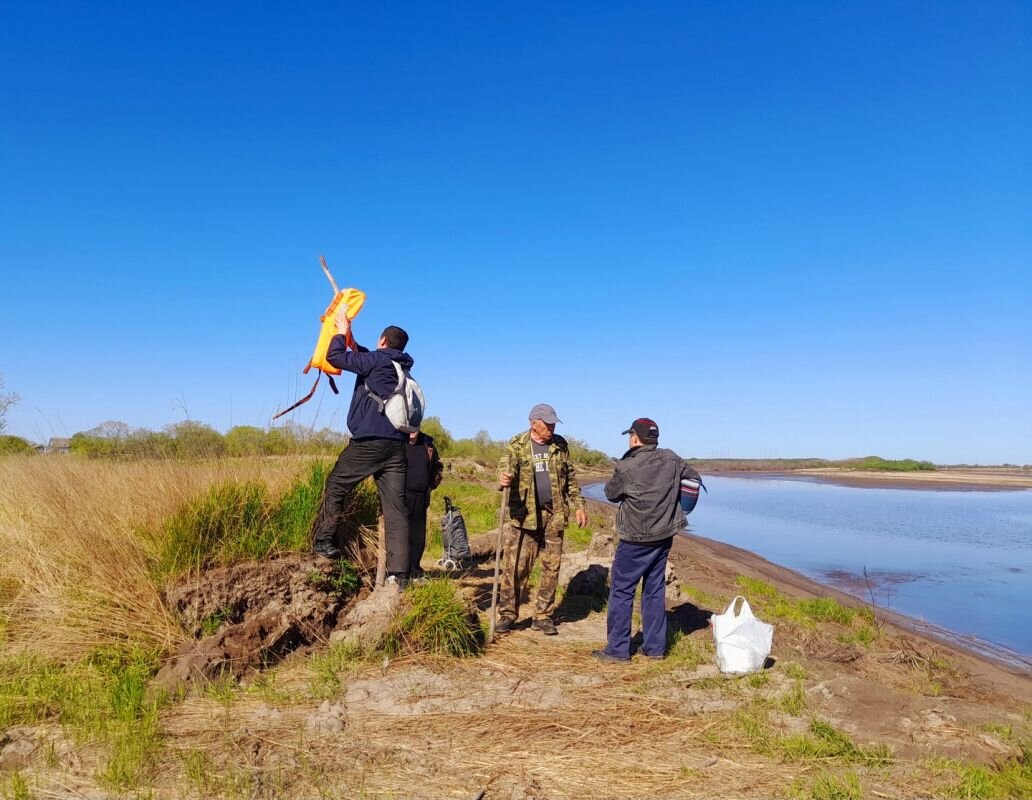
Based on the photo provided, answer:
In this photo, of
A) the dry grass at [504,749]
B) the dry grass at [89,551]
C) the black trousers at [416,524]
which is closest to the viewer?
the dry grass at [504,749]

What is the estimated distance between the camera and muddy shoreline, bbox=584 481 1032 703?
8317mm

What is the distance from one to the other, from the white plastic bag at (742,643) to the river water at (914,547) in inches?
254

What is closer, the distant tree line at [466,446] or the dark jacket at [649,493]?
the dark jacket at [649,493]

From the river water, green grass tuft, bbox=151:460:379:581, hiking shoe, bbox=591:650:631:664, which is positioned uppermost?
green grass tuft, bbox=151:460:379:581

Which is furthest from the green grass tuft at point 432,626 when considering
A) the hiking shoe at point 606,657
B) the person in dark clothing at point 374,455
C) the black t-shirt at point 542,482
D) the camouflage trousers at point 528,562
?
the black t-shirt at point 542,482

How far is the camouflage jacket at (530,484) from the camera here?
6.87m

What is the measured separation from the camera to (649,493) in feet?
20.3

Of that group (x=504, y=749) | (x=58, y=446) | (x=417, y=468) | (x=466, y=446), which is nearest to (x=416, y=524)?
(x=417, y=468)

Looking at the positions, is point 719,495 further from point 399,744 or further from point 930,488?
point 399,744

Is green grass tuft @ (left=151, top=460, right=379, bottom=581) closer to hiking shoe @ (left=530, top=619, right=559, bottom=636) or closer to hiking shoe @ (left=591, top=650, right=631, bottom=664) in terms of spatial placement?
hiking shoe @ (left=530, top=619, right=559, bottom=636)

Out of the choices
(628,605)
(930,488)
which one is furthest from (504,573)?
(930,488)

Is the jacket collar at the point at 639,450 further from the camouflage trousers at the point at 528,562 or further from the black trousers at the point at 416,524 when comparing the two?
the black trousers at the point at 416,524

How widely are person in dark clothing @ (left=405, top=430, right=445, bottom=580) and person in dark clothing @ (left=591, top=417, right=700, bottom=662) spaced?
1.72 meters

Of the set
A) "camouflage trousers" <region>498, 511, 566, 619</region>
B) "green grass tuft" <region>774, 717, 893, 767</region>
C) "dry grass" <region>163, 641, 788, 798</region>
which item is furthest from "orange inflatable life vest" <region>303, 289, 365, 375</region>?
"green grass tuft" <region>774, 717, 893, 767</region>
